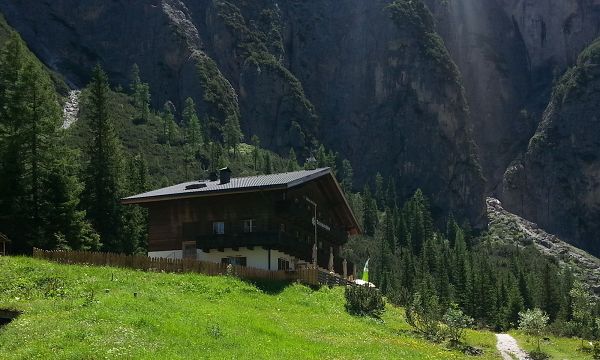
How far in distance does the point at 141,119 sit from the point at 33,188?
141293 mm

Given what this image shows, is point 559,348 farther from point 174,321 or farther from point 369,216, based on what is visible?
point 369,216

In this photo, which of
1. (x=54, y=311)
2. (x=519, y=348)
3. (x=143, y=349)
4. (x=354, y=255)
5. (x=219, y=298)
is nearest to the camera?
(x=143, y=349)

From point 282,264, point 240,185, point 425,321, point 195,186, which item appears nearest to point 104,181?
point 195,186

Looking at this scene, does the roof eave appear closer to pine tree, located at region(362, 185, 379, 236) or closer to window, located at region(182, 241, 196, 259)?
window, located at region(182, 241, 196, 259)

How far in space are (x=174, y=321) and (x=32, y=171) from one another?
33.4 meters

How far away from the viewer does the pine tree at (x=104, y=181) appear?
66.8 meters

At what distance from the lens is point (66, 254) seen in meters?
39.8

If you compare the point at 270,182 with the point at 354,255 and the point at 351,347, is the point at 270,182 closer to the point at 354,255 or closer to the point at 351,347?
the point at 351,347

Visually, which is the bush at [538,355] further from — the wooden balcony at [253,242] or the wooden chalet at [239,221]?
the wooden balcony at [253,242]

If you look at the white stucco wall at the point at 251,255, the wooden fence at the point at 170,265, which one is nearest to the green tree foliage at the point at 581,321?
the white stucco wall at the point at 251,255

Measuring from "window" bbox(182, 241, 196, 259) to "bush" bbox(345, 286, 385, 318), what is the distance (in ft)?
53.4

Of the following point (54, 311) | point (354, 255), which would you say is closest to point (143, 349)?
point (54, 311)

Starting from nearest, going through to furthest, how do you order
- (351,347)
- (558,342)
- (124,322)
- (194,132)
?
(124,322) < (351,347) < (558,342) < (194,132)

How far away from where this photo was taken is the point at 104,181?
221 ft
